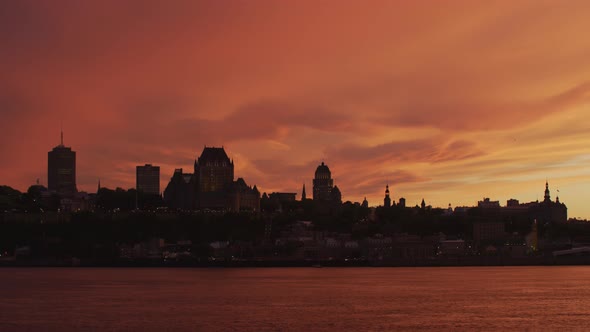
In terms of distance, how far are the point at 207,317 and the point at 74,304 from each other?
18.1 meters

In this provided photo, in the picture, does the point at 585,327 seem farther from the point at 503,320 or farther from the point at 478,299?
the point at 478,299

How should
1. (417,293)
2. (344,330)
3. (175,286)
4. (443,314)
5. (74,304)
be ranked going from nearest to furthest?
(344,330)
(443,314)
(74,304)
(417,293)
(175,286)

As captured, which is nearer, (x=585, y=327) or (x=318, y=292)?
(x=585, y=327)

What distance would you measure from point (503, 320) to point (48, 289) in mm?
57762

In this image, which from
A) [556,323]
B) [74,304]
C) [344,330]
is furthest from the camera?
[74,304]

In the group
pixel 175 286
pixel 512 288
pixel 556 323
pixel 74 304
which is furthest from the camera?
pixel 175 286

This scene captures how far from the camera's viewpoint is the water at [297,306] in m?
73.8

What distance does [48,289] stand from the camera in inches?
4599

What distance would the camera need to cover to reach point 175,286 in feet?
405

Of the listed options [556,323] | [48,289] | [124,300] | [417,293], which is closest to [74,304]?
[124,300]

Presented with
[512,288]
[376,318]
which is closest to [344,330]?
[376,318]

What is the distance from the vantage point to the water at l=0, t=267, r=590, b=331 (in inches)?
2906

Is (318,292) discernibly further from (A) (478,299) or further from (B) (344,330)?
(B) (344,330)

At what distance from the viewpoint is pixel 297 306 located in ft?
291
